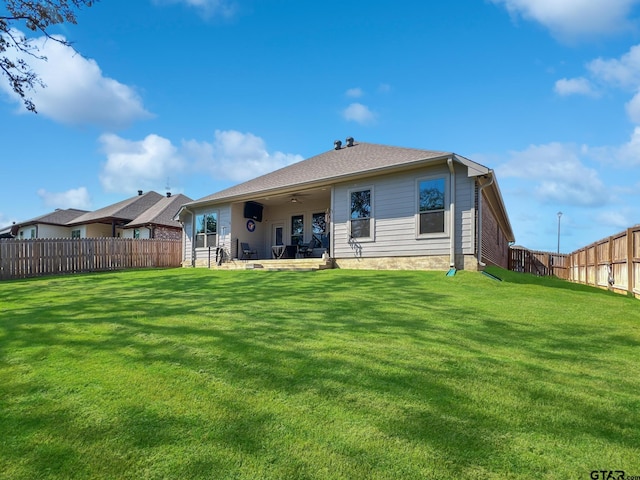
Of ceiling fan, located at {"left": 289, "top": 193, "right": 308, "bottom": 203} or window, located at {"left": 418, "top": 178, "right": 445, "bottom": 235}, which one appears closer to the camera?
window, located at {"left": 418, "top": 178, "right": 445, "bottom": 235}

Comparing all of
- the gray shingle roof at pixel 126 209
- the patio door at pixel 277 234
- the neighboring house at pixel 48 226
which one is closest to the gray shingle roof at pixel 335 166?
the patio door at pixel 277 234

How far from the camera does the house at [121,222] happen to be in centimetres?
2500

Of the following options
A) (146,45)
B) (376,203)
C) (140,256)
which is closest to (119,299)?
(376,203)

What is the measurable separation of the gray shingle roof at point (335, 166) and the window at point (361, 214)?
91 centimetres

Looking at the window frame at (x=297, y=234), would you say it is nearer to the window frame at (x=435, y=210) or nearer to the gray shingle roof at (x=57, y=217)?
the window frame at (x=435, y=210)

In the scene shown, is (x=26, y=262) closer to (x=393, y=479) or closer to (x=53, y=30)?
(x=53, y=30)

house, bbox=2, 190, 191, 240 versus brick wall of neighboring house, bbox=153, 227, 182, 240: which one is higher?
house, bbox=2, 190, 191, 240

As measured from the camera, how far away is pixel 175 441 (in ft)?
6.75

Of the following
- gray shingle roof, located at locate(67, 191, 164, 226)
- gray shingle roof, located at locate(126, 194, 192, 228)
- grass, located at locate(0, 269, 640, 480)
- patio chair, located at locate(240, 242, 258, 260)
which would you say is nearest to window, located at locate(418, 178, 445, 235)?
grass, located at locate(0, 269, 640, 480)

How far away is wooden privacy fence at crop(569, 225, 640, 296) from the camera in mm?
8852

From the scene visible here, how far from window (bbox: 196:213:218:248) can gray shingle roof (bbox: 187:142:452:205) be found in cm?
86

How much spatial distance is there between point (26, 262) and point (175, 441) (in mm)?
16512

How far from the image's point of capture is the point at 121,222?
27.3 meters

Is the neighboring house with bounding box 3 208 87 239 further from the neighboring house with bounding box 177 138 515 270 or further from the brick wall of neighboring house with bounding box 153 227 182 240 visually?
the neighboring house with bounding box 177 138 515 270
